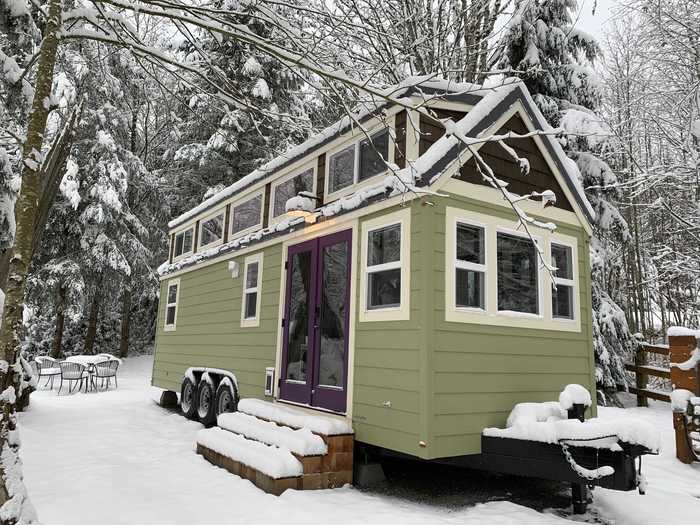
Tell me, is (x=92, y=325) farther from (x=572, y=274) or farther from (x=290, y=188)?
(x=572, y=274)

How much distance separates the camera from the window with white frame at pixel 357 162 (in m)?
5.21

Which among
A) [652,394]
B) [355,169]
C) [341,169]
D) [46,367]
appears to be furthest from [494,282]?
[46,367]

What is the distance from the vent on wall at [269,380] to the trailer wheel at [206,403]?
1.73 meters

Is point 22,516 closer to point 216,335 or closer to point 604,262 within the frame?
point 216,335

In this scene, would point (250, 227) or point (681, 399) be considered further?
point (250, 227)

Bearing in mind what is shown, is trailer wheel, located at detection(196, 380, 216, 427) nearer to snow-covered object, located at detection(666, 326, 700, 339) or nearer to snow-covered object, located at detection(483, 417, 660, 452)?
snow-covered object, located at detection(483, 417, 660, 452)

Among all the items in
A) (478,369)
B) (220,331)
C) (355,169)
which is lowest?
(478,369)

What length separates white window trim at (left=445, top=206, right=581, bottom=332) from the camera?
176 inches

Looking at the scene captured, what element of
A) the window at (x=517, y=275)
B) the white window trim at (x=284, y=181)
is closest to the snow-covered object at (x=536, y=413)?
the window at (x=517, y=275)

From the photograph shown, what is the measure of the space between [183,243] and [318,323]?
19.2ft

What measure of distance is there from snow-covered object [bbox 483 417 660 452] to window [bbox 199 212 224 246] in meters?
6.22

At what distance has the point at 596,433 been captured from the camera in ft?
11.7

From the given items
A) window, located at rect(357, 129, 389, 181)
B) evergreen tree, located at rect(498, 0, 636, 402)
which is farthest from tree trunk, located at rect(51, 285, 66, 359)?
evergreen tree, located at rect(498, 0, 636, 402)

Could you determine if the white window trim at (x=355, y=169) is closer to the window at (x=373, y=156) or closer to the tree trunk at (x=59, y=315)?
the window at (x=373, y=156)
